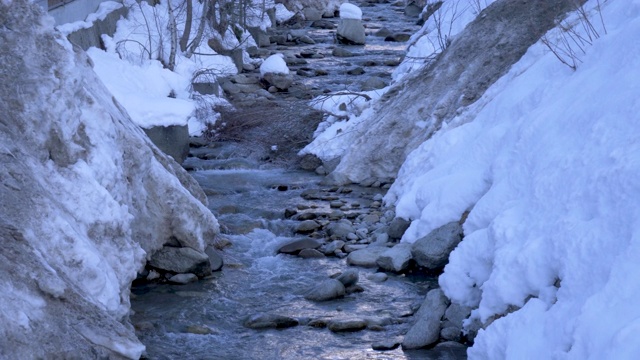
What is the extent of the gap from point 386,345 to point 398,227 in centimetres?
305

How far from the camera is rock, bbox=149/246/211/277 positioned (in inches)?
391

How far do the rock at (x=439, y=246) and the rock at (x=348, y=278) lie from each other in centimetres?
70

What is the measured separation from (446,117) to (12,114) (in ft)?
21.5

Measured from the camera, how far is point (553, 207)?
774 cm

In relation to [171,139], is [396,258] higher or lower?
higher

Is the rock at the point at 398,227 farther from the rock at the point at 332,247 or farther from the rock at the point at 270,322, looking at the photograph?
the rock at the point at 270,322

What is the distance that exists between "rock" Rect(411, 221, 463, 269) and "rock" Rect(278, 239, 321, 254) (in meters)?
1.54

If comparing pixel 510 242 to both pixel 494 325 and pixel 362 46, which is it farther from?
pixel 362 46

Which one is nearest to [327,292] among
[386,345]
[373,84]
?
[386,345]

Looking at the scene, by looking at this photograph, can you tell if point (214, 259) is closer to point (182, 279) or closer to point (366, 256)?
point (182, 279)

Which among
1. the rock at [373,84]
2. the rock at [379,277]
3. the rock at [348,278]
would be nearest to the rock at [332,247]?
the rock at [379,277]

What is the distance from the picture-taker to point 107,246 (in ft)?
27.8

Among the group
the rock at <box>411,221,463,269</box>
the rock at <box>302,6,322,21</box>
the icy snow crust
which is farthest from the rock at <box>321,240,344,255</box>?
the rock at <box>302,6,322,21</box>

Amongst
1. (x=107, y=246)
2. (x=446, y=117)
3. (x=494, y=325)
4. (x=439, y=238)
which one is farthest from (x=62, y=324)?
(x=446, y=117)
